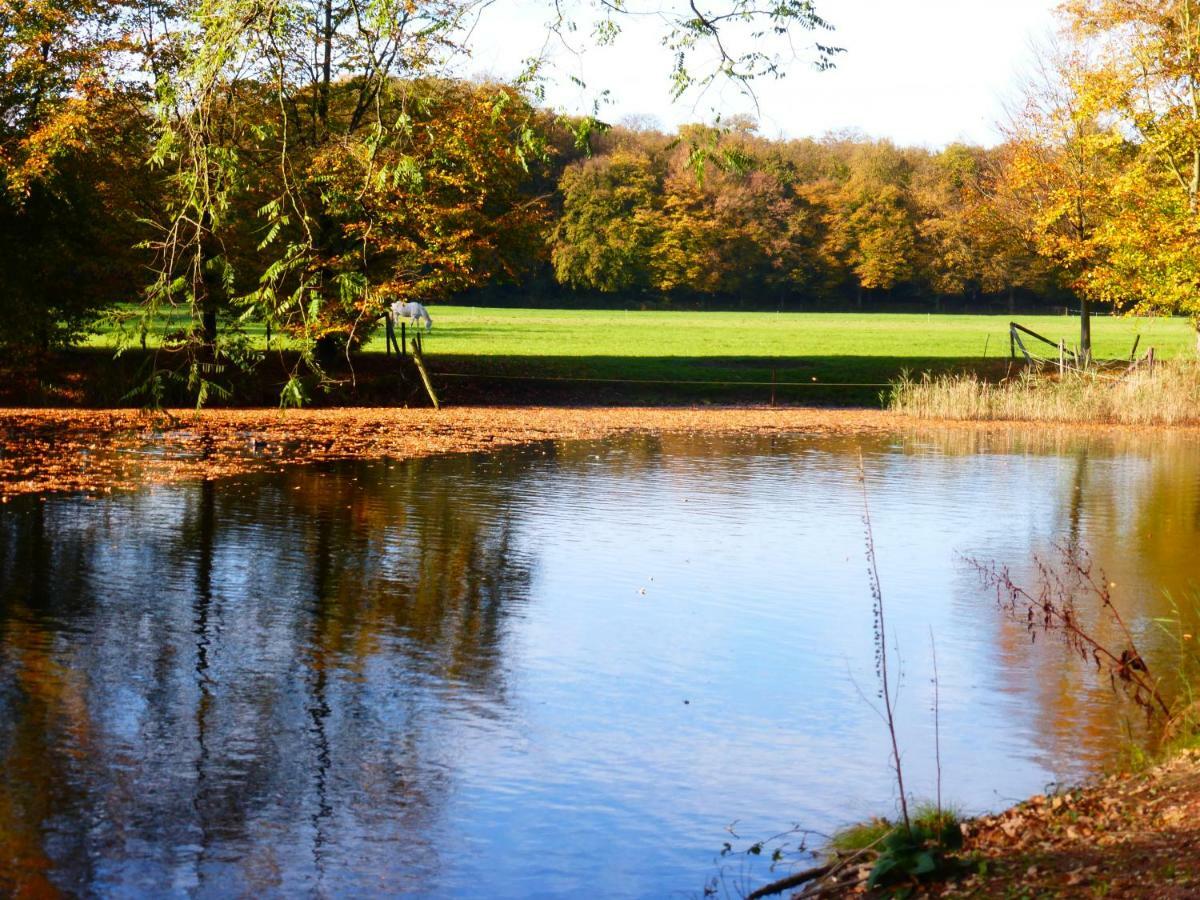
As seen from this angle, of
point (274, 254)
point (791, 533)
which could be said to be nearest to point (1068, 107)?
point (274, 254)

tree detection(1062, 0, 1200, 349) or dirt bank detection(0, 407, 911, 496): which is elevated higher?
tree detection(1062, 0, 1200, 349)

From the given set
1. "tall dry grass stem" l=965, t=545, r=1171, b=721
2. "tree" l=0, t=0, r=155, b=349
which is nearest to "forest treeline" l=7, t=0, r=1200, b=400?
"tree" l=0, t=0, r=155, b=349

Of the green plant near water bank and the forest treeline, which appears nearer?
the forest treeline

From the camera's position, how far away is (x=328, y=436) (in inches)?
1103

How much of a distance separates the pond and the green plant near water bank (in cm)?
1325

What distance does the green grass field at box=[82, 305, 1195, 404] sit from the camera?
39.2 metres

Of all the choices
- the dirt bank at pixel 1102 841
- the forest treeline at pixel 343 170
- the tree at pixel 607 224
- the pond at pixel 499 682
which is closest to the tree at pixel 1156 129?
the forest treeline at pixel 343 170

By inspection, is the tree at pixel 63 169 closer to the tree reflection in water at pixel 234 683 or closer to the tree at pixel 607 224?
the tree reflection in water at pixel 234 683

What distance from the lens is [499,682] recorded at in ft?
34.4

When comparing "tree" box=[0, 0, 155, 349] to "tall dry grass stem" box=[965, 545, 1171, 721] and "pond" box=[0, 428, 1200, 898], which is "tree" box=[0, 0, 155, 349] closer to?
"pond" box=[0, 428, 1200, 898]

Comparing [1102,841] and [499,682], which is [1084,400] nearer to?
[499,682]

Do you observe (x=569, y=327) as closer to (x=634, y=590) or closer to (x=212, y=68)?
(x=634, y=590)

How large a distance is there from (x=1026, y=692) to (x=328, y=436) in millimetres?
19572

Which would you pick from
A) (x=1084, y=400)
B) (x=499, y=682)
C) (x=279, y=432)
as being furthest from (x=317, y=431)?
(x=499, y=682)
